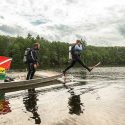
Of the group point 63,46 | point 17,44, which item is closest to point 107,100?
point 17,44

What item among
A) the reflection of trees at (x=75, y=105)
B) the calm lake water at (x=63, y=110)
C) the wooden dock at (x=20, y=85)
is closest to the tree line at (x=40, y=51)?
the wooden dock at (x=20, y=85)

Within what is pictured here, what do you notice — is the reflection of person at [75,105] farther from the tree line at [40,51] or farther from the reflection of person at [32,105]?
the tree line at [40,51]

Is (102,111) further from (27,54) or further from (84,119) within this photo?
(27,54)

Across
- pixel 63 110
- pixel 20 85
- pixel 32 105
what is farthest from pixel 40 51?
pixel 63 110

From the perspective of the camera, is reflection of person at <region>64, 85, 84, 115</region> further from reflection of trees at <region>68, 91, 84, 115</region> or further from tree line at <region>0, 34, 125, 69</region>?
tree line at <region>0, 34, 125, 69</region>

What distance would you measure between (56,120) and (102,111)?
90.4 inches

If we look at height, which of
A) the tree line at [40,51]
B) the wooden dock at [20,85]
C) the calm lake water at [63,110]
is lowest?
the calm lake water at [63,110]

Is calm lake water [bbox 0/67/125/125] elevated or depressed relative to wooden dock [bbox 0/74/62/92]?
depressed

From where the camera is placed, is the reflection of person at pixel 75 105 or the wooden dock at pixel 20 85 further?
the wooden dock at pixel 20 85

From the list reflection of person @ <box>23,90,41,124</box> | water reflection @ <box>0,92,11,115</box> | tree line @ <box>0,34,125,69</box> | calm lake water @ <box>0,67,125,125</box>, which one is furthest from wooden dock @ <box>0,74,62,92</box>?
tree line @ <box>0,34,125,69</box>

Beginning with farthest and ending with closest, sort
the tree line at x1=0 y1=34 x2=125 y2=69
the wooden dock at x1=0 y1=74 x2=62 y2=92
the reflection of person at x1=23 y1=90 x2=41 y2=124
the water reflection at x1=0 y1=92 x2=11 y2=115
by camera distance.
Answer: the tree line at x1=0 y1=34 x2=125 y2=69 → the wooden dock at x1=0 y1=74 x2=62 y2=92 → the water reflection at x1=0 y1=92 x2=11 y2=115 → the reflection of person at x1=23 y1=90 x2=41 y2=124

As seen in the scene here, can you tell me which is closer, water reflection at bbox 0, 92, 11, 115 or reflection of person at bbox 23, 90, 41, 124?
reflection of person at bbox 23, 90, 41, 124

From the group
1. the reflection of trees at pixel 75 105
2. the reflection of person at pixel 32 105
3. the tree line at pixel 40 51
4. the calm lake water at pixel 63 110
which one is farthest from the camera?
the tree line at pixel 40 51

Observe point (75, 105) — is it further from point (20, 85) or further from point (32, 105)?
point (20, 85)
